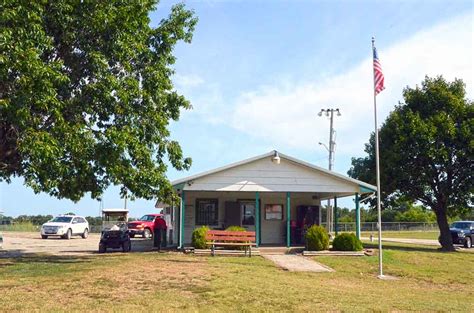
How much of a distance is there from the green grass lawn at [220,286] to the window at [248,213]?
7411 millimetres

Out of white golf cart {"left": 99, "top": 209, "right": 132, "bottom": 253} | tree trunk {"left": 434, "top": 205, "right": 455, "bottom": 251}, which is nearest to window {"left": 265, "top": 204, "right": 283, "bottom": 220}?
white golf cart {"left": 99, "top": 209, "right": 132, "bottom": 253}

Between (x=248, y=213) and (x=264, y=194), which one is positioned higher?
(x=264, y=194)

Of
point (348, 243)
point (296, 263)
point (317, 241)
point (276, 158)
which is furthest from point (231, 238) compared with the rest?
point (348, 243)

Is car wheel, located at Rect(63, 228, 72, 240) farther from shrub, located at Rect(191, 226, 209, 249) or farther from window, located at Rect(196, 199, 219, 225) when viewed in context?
shrub, located at Rect(191, 226, 209, 249)

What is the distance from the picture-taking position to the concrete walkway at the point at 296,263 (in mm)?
15766

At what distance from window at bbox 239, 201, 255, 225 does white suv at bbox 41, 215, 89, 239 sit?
1575cm

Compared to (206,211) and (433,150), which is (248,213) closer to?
(206,211)

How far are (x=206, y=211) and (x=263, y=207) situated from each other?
2.93 m

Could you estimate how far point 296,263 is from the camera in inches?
678

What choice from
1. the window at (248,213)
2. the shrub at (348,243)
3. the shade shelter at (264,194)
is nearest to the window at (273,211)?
the shade shelter at (264,194)

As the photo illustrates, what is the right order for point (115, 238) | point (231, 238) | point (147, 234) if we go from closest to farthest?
point (231, 238) → point (115, 238) → point (147, 234)

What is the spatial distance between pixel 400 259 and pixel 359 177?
10824 mm

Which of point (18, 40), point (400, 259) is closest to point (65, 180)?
point (18, 40)

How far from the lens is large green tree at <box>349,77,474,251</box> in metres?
25.7
